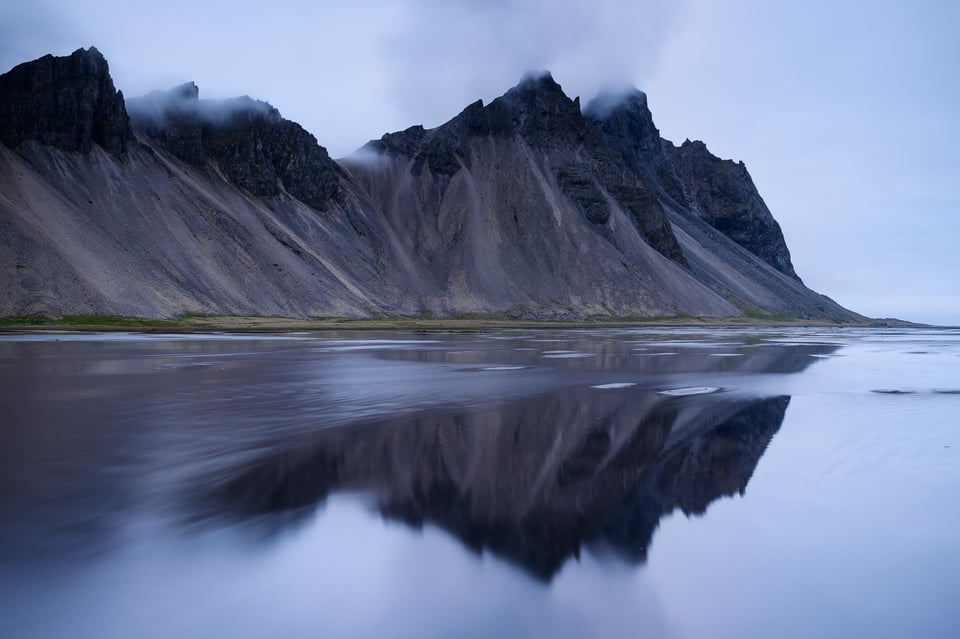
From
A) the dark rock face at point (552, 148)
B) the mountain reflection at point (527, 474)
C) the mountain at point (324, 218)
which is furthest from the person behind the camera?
the dark rock face at point (552, 148)

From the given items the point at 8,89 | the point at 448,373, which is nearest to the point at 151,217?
the point at 8,89

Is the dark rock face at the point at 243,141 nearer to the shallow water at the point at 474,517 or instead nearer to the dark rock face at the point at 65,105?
the dark rock face at the point at 65,105

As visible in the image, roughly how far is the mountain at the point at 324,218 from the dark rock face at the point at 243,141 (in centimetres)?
33

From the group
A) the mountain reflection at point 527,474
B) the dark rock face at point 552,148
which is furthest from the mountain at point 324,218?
the mountain reflection at point 527,474

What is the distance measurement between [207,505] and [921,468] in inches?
465

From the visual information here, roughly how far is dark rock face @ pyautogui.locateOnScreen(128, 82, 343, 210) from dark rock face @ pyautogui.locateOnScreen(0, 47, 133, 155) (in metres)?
11.1

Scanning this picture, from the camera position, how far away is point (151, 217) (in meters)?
83.9

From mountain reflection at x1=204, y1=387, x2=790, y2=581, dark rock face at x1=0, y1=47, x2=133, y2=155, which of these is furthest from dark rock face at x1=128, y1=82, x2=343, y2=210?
mountain reflection at x1=204, y1=387, x2=790, y2=581

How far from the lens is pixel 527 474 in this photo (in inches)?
425

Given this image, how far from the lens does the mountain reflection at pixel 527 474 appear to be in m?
8.13

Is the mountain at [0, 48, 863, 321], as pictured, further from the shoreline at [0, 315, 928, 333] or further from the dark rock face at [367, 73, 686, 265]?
the shoreline at [0, 315, 928, 333]

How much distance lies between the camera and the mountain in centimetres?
7475

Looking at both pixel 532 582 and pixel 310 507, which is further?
pixel 310 507

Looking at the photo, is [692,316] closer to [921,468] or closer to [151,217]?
[151,217]
